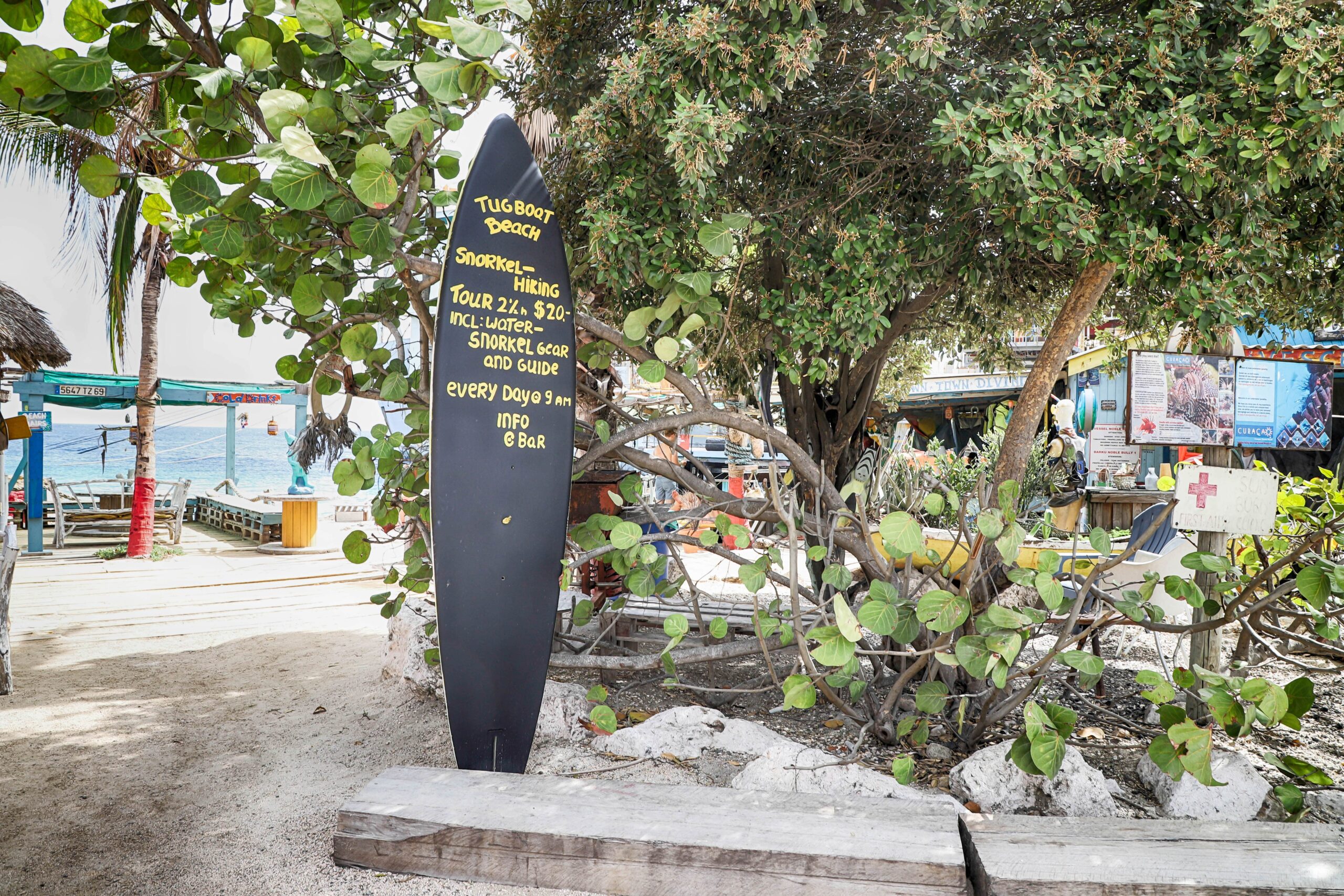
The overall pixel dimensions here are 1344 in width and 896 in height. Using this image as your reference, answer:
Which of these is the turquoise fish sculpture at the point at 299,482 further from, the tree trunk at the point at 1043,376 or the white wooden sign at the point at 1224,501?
the white wooden sign at the point at 1224,501

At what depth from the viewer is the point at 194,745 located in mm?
3395

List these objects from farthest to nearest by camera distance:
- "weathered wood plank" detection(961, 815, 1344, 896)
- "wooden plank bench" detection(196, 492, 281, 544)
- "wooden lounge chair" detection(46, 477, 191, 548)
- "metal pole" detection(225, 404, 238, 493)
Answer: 1. "metal pole" detection(225, 404, 238, 493)
2. "wooden plank bench" detection(196, 492, 281, 544)
3. "wooden lounge chair" detection(46, 477, 191, 548)
4. "weathered wood plank" detection(961, 815, 1344, 896)

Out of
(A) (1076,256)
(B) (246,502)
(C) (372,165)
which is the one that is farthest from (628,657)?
(B) (246,502)

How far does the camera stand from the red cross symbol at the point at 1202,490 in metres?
2.72

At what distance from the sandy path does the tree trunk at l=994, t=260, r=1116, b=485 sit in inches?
101

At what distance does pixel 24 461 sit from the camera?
1065 centimetres

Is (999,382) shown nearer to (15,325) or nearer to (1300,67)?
(1300,67)

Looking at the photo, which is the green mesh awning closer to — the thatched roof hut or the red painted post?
the red painted post

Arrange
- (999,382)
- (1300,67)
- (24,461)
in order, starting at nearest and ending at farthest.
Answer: (1300,67)
(24,461)
(999,382)

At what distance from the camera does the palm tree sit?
769 centimetres

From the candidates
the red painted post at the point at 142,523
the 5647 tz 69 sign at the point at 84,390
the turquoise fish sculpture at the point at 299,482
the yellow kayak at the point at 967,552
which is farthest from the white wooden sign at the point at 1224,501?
the 5647 tz 69 sign at the point at 84,390

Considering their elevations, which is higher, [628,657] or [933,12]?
[933,12]

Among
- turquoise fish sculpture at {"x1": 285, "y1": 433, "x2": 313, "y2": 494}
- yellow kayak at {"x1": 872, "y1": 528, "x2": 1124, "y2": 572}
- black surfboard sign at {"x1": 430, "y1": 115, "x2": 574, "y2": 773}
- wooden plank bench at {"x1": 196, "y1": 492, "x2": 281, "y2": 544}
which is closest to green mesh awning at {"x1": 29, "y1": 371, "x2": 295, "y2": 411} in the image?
turquoise fish sculpture at {"x1": 285, "y1": 433, "x2": 313, "y2": 494}

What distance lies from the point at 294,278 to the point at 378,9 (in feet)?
3.43
